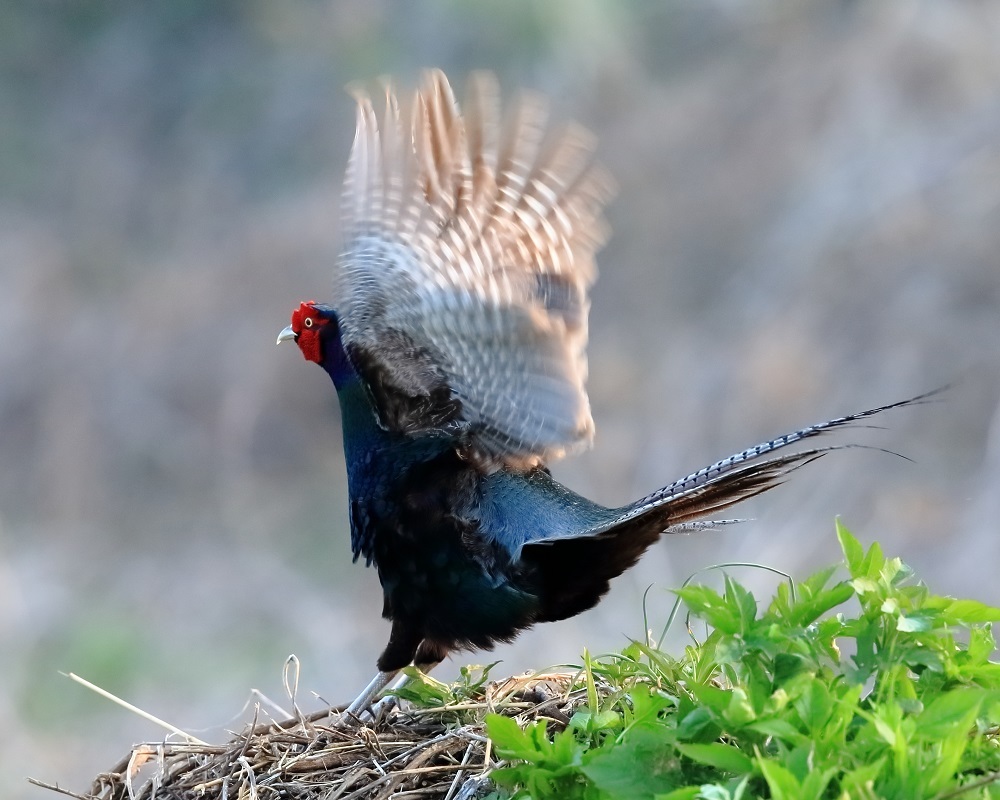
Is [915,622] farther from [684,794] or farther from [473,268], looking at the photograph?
[473,268]

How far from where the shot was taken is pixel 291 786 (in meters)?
2.48

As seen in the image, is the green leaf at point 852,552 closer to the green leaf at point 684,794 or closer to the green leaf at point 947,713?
the green leaf at point 947,713

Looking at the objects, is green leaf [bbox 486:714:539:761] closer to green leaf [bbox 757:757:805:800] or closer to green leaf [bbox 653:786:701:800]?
green leaf [bbox 653:786:701:800]

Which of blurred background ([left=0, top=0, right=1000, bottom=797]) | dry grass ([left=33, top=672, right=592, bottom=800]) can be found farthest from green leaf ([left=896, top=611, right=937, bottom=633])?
blurred background ([left=0, top=0, right=1000, bottom=797])

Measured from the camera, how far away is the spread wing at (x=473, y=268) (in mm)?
3193

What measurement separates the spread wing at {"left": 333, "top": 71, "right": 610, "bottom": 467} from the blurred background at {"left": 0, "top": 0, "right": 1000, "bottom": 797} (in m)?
5.11

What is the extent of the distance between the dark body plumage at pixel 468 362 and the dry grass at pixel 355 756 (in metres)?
0.45

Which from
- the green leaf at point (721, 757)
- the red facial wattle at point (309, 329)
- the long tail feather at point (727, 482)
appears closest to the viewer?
the green leaf at point (721, 757)

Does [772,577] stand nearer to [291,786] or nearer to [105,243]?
[291,786]

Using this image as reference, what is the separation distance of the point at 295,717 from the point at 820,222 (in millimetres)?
9489

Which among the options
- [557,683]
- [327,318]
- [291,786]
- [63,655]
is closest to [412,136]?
[327,318]

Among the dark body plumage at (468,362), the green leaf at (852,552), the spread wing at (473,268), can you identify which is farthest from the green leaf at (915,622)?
the spread wing at (473,268)

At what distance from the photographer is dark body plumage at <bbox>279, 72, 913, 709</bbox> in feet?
10.5

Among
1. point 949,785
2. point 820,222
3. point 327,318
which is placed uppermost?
point 820,222
